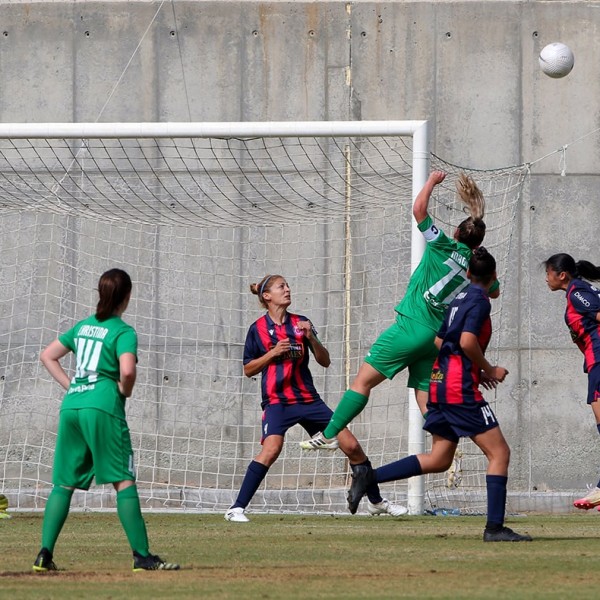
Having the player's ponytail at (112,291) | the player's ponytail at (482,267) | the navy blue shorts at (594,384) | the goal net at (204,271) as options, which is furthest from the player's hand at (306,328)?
the goal net at (204,271)

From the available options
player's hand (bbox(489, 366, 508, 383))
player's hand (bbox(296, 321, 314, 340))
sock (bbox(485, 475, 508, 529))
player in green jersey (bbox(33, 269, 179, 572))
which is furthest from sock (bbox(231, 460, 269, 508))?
player in green jersey (bbox(33, 269, 179, 572))

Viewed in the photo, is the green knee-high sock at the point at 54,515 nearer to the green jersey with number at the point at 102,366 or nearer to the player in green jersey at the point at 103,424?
the player in green jersey at the point at 103,424

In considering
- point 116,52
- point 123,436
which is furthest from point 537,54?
point 123,436

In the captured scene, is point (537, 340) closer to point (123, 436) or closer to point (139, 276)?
point (139, 276)

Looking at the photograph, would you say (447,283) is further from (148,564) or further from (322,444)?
(148,564)

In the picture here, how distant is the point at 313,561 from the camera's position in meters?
6.65

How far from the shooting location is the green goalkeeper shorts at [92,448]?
19.6ft

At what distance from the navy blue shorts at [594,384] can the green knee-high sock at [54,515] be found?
4.43 metres

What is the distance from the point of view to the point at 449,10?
13.4 meters

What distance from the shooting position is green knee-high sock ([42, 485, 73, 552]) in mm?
6066

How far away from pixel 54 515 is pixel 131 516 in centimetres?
39

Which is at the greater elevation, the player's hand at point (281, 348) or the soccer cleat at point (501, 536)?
the player's hand at point (281, 348)

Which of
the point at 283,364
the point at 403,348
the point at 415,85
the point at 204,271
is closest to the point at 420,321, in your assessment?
the point at 403,348

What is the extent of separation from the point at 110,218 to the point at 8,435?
227cm
